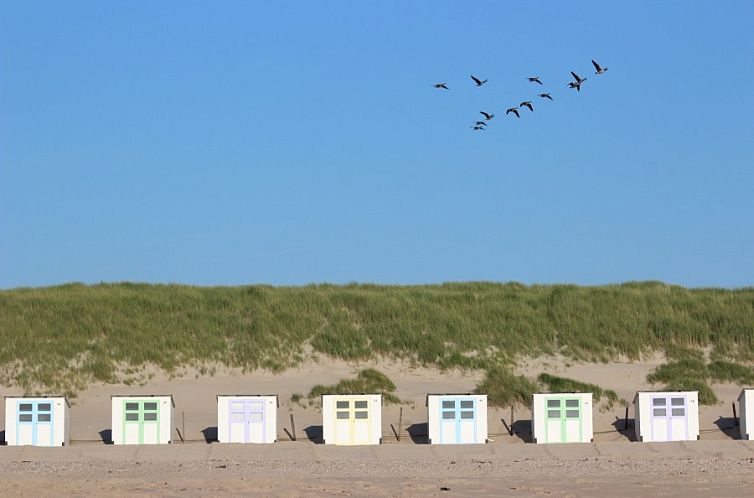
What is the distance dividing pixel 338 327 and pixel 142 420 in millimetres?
10250

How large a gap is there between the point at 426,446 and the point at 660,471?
544 cm

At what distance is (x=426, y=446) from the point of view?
28.3m

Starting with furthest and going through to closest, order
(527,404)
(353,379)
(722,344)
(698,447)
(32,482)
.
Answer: (722,344) < (353,379) < (527,404) < (698,447) < (32,482)

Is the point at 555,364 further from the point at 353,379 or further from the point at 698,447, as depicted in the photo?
the point at 698,447

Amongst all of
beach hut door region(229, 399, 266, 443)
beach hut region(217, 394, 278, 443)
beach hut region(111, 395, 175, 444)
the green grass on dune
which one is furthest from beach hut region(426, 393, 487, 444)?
the green grass on dune

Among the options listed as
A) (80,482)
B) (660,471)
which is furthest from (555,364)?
(80,482)

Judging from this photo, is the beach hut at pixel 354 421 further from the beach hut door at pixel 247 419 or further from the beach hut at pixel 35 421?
the beach hut at pixel 35 421

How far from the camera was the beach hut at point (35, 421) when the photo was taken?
28203 millimetres

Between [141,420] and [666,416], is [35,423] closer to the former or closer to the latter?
[141,420]

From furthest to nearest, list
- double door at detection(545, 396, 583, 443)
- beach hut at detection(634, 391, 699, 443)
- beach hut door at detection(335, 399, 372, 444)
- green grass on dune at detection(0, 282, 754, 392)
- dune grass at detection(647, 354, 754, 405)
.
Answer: green grass on dune at detection(0, 282, 754, 392)
dune grass at detection(647, 354, 754, 405)
beach hut at detection(634, 391, 699, 443)
double door at detection(545, 396, 583, 443)
beach hut door at detection(335, 399, 372, 444)

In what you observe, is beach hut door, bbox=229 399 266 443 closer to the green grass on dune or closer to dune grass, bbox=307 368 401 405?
dune grass, bbox=307 368 401 405

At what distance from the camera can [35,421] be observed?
28.3 metres

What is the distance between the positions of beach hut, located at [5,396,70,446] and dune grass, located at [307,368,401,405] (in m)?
6.88

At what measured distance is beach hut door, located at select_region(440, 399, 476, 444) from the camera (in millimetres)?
28781
